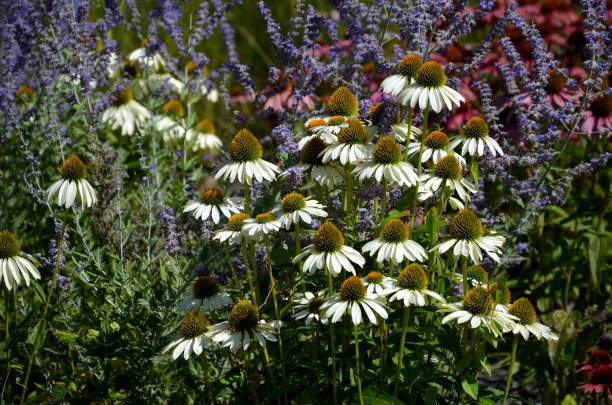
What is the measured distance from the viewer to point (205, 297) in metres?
1.87

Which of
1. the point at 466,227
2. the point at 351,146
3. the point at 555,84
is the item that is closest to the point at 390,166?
the point at 351,146

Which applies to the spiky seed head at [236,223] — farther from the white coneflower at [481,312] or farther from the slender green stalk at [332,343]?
the white coneflower at [481,312]

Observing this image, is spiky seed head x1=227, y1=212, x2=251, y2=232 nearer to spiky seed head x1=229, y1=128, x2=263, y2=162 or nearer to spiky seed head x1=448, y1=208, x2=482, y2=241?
spiky seed head x1=229, y1=128, x2=263, y2=162

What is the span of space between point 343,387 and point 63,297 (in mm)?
1088

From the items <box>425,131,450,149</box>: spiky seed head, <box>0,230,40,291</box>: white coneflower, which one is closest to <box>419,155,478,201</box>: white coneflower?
<box>425,131,450,149</box>: spiky seed head

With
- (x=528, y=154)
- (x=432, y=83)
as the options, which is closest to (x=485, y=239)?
(x=432, y=83)

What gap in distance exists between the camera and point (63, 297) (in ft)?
7.54

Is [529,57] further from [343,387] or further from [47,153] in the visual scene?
[47,153]

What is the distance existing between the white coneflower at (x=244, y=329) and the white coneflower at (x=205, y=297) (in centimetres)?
10

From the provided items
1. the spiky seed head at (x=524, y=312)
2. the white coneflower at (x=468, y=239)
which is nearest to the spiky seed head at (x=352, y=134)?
the white coneflower at (x=468, y=239)

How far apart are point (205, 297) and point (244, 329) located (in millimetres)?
199

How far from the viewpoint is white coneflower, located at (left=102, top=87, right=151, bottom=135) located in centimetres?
A: 358

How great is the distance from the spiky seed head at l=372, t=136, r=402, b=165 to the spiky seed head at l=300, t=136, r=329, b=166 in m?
0.25

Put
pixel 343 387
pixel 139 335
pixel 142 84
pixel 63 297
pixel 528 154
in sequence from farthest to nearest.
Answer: pixel 142 84 < pixel 528 154 < pixel 63 297 < pixel 139 335 < pixel 343 387
